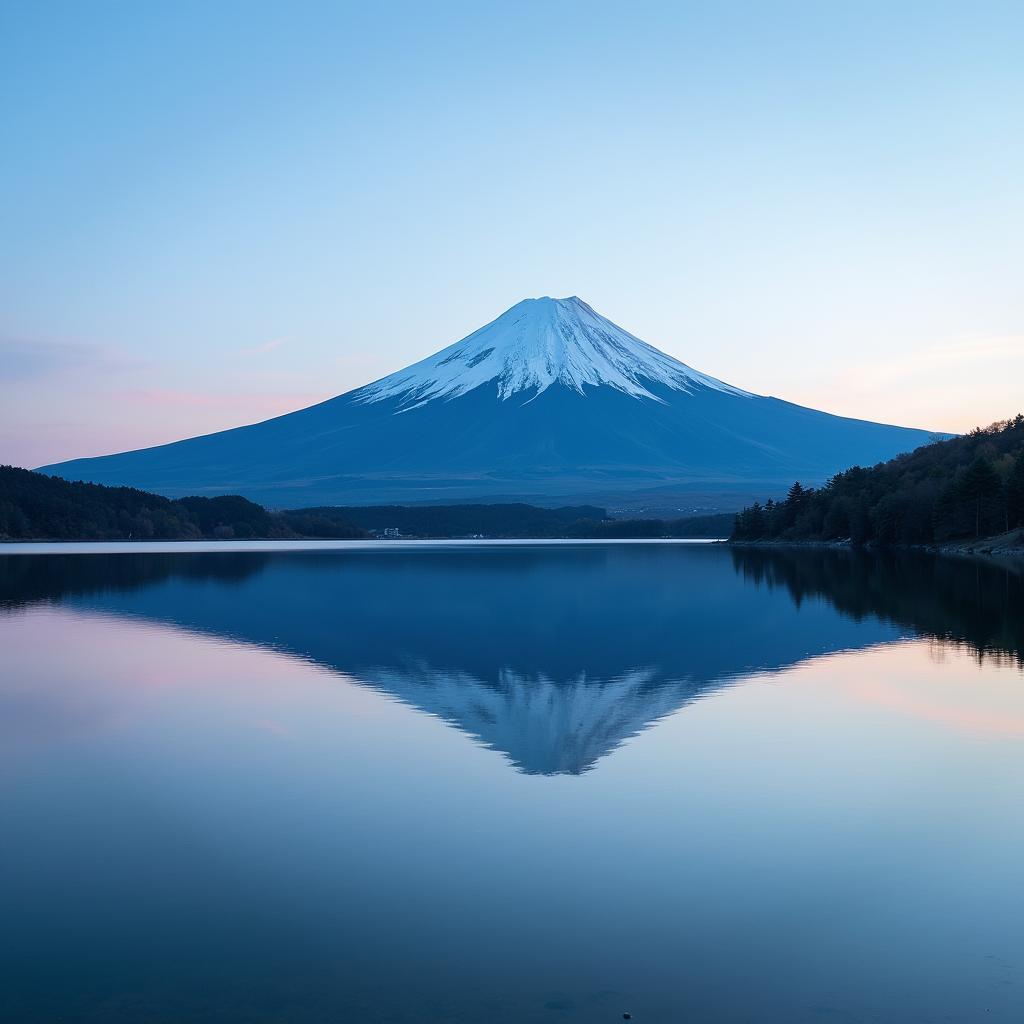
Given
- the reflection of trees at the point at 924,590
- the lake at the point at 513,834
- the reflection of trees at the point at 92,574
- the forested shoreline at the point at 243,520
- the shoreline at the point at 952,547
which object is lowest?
the lake at the point at 513,834

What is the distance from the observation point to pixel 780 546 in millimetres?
96500

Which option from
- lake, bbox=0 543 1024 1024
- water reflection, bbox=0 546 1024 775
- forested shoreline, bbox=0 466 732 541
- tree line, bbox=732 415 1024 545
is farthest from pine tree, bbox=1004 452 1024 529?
forested shoreline, bbox=0 466 732 541

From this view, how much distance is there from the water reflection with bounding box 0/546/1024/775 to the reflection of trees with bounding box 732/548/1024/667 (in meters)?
0.11

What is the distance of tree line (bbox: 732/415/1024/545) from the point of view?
6775 cm

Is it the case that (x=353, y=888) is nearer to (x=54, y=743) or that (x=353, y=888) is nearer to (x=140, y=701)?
(x=54, y=743)

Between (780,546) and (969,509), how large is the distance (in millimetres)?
26943

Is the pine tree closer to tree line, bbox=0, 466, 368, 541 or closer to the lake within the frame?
the lake

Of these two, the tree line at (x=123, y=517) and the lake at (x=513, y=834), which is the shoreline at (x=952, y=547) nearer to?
the lake at (x=513, y=834)

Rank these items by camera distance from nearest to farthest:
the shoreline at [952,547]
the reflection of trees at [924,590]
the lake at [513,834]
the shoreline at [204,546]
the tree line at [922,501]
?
the lake at [513,834], the reflection of trees at [924,590], the shoreline at [952,547], the tree line at [922,501], the shoreline at [204,546]

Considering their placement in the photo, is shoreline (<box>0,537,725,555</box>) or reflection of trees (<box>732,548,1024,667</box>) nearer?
reflection of trees (<box>732,548,1024,667</box>)

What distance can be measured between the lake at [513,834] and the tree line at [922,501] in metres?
48.3

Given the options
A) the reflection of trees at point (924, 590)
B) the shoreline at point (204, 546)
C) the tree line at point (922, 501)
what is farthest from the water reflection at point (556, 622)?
the shoreline at point (204, 546)

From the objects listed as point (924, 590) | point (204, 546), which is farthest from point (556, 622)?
point (204, 546)

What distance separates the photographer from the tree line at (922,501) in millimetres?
67750
